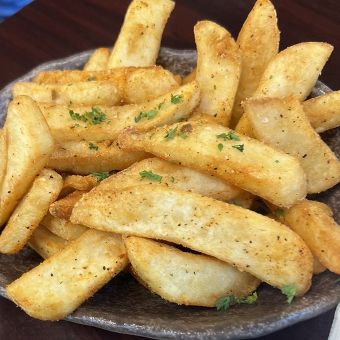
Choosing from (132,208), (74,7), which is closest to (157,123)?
(132,208)

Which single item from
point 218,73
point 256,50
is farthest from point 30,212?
point 256,50

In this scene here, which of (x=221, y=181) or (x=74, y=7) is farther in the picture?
(x=74, y=7)

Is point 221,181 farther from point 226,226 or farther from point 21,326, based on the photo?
point 21,326

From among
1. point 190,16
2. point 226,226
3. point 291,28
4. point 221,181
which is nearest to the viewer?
point 226,226

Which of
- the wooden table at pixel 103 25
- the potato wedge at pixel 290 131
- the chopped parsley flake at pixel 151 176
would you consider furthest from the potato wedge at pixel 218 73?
the wooden table at pixel 103 25

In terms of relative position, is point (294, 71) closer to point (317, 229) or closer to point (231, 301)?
point (317, 229)
